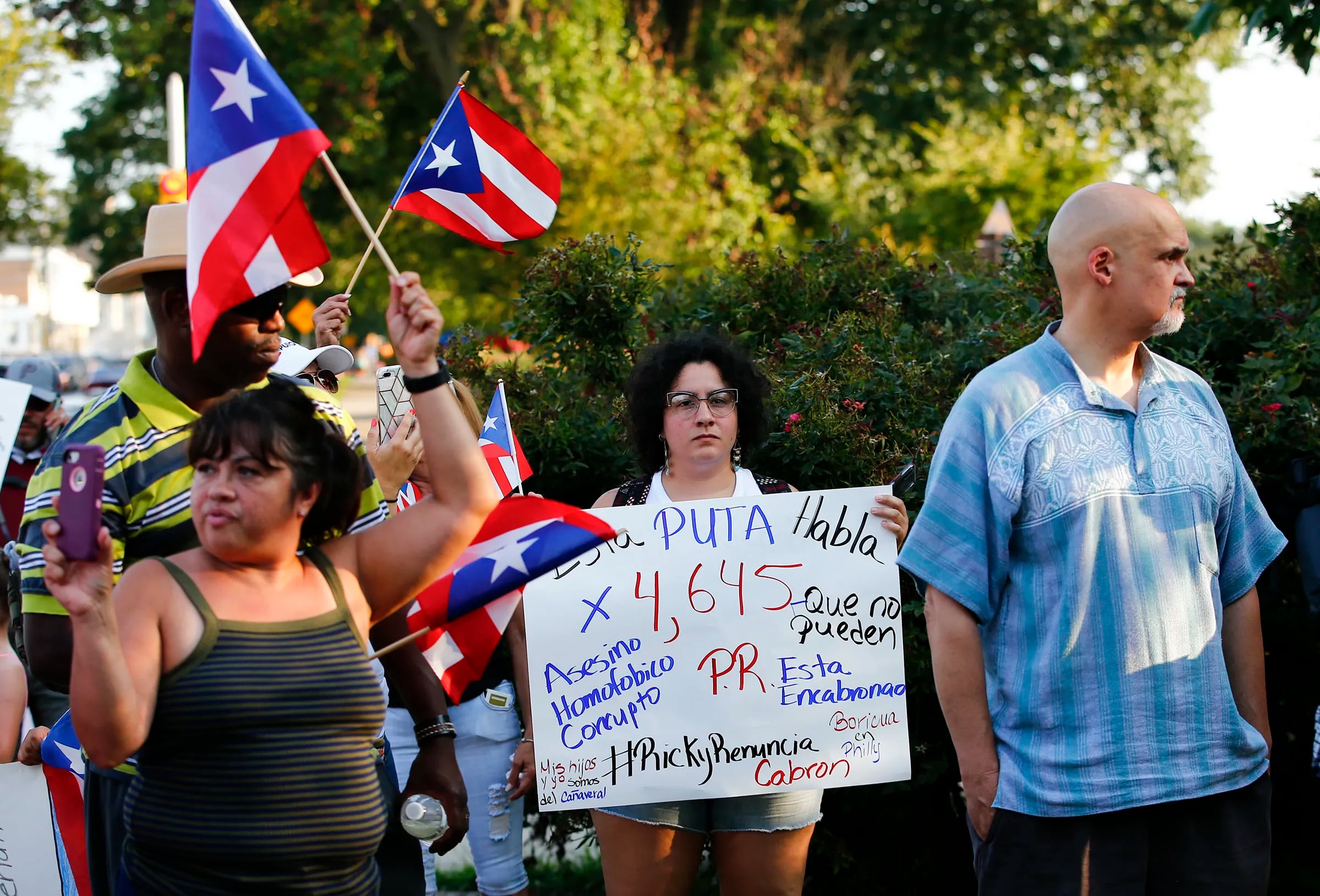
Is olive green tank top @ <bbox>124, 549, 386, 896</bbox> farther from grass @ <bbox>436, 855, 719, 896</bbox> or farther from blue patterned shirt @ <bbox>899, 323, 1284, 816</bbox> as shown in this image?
grass @ <bbox>436, 855, 719, 896</bbox>

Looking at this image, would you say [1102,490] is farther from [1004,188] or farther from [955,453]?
[1004,188]

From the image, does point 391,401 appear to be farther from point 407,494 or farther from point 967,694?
point 967,694

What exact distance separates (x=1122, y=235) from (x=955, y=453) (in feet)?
1.96

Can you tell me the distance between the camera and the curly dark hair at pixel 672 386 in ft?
13.8

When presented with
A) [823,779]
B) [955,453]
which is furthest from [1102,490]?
[823,779]

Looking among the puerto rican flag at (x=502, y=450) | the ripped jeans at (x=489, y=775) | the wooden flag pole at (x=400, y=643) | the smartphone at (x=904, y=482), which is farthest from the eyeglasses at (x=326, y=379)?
the smartphone at (x=904, y=482)

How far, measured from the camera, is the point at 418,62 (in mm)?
20281

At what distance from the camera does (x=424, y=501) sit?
2557 mm

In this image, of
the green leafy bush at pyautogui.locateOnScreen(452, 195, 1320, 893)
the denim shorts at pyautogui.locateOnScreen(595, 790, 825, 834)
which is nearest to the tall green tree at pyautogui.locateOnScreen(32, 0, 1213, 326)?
the green leafy bush at pyautogui.locateOnScreen(452, 195, 1320, 893)

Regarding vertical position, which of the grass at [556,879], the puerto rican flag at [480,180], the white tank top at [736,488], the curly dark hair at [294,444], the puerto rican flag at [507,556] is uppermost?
the puerto rican flag at [480,180]

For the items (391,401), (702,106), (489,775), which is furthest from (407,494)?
(702,106)

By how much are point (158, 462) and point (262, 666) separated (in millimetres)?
A: 496

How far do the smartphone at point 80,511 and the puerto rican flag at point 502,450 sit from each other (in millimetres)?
2193

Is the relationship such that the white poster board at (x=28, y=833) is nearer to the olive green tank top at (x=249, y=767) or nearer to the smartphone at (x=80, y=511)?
the olive green tank top at (x=249, y=767)
